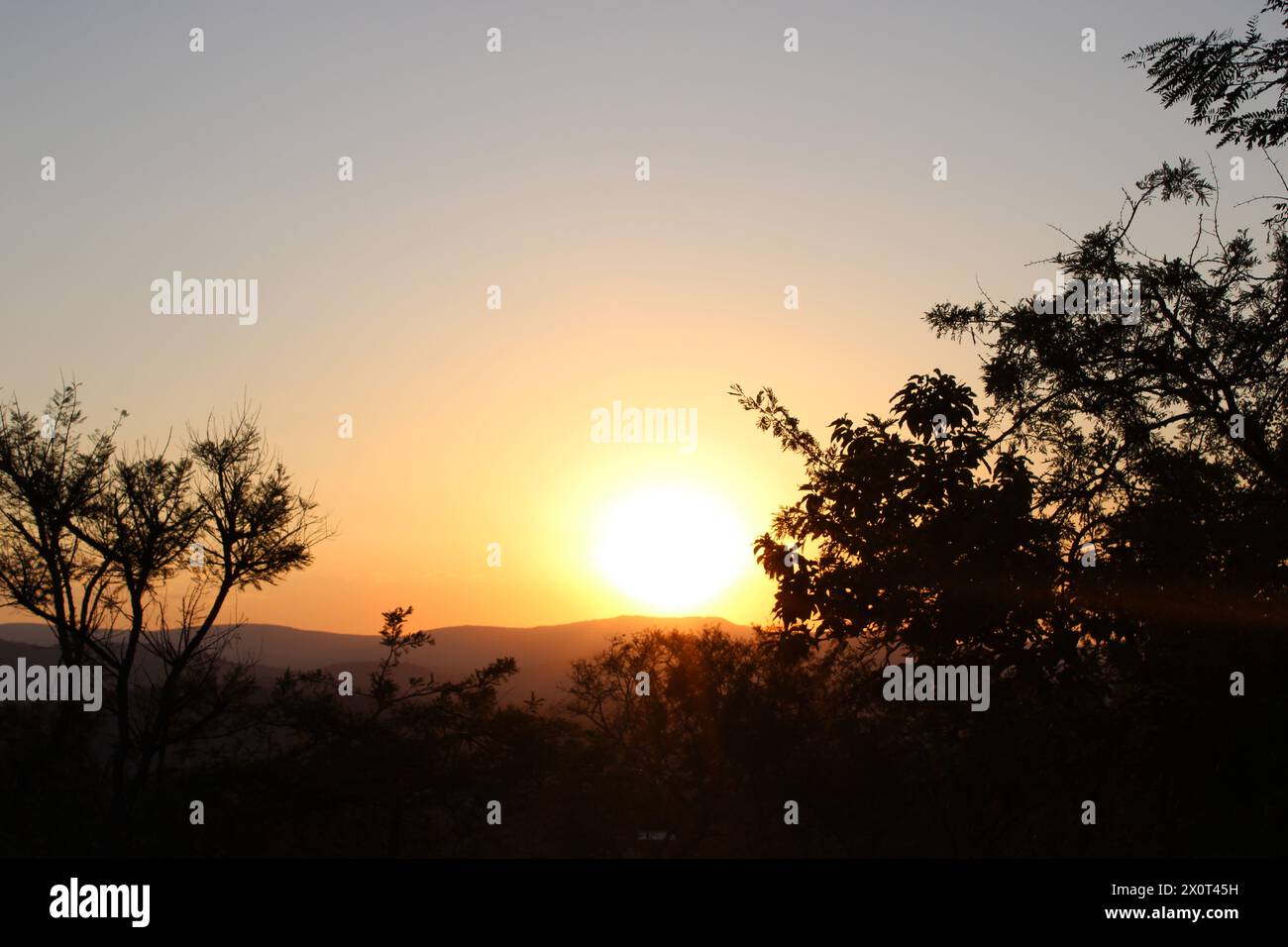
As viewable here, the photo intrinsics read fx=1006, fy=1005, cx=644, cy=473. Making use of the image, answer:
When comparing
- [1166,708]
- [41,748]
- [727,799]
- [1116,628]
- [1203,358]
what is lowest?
[727,799]

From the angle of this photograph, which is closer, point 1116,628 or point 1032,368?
point 1116,628

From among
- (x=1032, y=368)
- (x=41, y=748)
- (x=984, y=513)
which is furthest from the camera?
(x=41, y=748)

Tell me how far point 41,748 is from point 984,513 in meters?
25.4

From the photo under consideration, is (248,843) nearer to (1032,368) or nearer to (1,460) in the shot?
(1,460)

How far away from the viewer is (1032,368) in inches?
455
